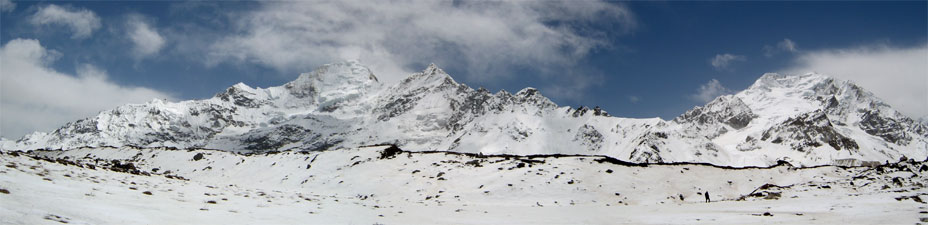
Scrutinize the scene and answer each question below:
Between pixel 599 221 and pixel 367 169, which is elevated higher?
pixel 367 169

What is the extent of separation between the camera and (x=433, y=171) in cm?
3422

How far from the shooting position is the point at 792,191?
89.7 ft

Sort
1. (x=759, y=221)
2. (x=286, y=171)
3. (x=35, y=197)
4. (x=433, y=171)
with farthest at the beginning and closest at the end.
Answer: (x=286, y=171), (x=433, y=171), (x=759, y=221), (x=35, y=197)

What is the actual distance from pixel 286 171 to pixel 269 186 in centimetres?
293

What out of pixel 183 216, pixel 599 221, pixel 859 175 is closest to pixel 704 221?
pixel 599 221

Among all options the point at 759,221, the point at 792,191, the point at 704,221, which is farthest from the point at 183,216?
the point at 792,191

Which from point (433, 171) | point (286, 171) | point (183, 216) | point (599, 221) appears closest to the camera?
point (183, 216)

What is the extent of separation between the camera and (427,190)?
30453mm

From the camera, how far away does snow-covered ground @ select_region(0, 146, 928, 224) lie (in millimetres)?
12328

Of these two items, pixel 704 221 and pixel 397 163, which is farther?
pixel 397 163

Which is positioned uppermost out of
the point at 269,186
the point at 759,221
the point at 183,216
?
the point at 269,186

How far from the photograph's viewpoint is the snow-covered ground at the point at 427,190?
1233cm

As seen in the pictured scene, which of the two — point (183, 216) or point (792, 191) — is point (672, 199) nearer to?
point (792, 191)

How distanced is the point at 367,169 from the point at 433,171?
4634mm
